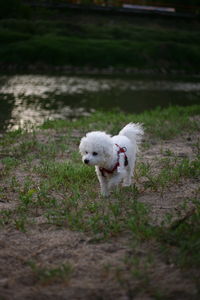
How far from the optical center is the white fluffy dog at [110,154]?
5.22 metres

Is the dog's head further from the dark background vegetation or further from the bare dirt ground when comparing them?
the dark background vegetation

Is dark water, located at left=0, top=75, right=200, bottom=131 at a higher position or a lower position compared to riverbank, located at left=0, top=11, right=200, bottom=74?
lower

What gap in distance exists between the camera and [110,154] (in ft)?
17.5

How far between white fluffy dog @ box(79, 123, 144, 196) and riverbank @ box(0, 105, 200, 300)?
0.21 meters

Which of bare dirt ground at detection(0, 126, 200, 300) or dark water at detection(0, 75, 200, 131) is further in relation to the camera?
dark water at detection(0, 75, 200, 131)

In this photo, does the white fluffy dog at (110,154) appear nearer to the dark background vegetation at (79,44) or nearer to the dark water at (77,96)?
the dark water at (77,96)

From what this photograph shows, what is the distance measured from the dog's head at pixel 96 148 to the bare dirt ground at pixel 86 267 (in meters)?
0.95

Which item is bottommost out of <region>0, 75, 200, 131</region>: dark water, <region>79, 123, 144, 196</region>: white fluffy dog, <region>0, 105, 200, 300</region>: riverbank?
<region>0, 75, 200, 131</region>: dark water

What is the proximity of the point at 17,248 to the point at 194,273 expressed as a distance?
1666 millimetres

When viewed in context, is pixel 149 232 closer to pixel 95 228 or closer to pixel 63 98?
pixel 95 228

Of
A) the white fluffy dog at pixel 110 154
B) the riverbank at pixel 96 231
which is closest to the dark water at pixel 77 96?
the riverbank at pixel 96 231

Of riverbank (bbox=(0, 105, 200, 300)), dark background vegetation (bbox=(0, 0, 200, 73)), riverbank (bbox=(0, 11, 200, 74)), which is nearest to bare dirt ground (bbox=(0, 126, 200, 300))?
riverbank (bbox=(0, 105, 200, 300))

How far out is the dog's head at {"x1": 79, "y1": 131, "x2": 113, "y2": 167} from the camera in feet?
17.1

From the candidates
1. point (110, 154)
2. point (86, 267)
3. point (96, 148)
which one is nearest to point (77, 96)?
point (110, 154)
